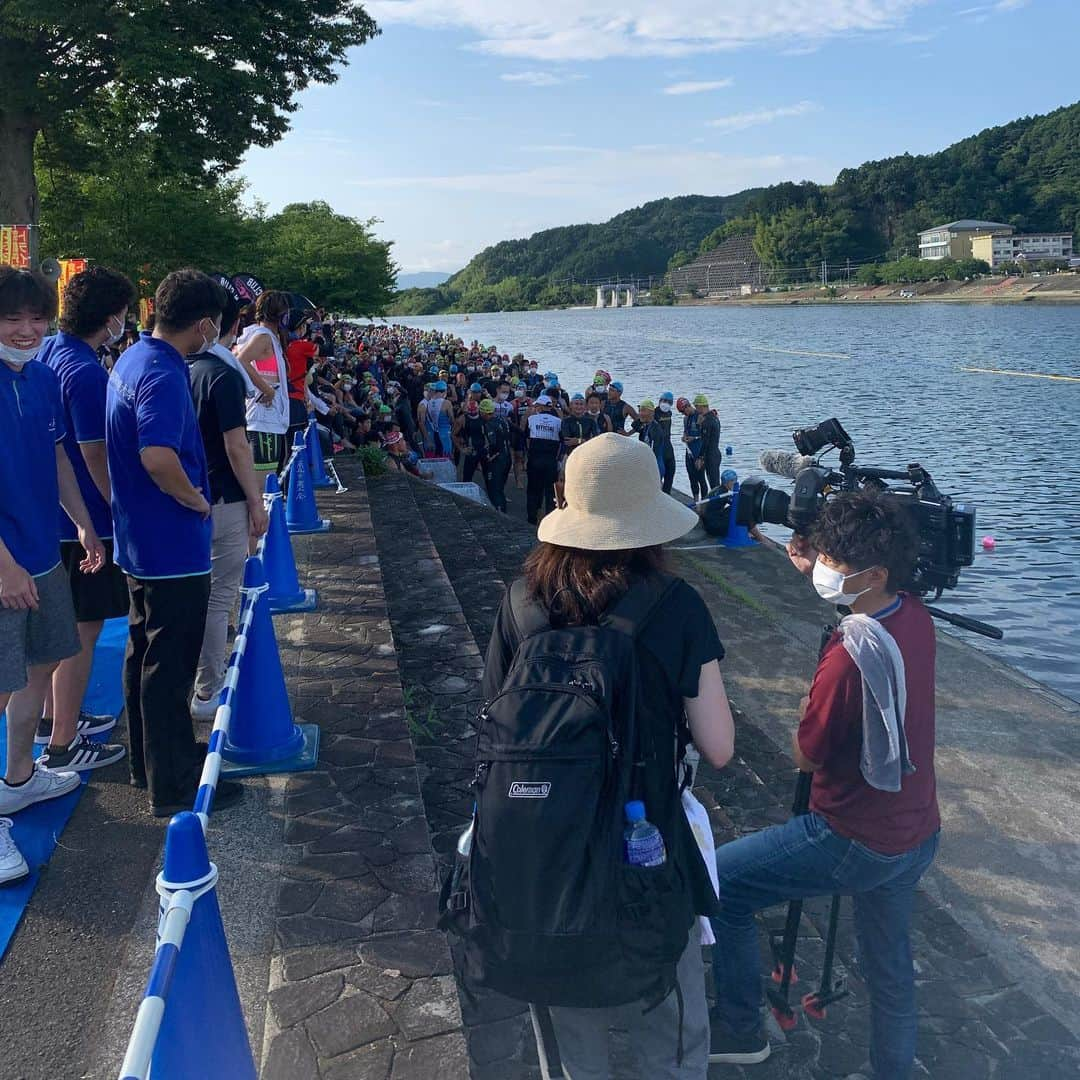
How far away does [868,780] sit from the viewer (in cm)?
263

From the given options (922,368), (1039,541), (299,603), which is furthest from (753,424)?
(299,603)

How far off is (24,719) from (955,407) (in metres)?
36.9

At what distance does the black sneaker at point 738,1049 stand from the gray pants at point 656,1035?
2.82 ft

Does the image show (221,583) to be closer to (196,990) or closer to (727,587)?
(196,990)

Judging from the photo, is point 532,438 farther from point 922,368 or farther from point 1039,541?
point 922,368

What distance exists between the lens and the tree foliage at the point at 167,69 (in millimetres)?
17828

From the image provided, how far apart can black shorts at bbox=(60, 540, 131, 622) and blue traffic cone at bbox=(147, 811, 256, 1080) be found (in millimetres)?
2366

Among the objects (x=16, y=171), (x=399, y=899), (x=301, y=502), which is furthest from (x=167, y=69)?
(x=399, y=899)

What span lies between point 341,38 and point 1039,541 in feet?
62.2

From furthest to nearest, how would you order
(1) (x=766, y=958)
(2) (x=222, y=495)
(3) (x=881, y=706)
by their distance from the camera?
(2) (x=222, y=495), (1) (x=766, y=958), (3) (x=881, y=706)

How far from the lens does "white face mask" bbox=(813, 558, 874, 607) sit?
276 centimetres

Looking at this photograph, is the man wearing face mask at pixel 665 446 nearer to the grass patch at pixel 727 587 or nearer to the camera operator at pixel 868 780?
the grass patch at pixel 727 587

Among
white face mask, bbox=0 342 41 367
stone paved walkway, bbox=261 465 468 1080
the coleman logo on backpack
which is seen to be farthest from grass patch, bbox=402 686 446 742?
the coleman logo on backpack

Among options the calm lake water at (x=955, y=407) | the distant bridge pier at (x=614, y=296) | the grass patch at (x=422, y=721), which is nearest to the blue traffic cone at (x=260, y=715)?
the grass patch at (x=422, y=721)
